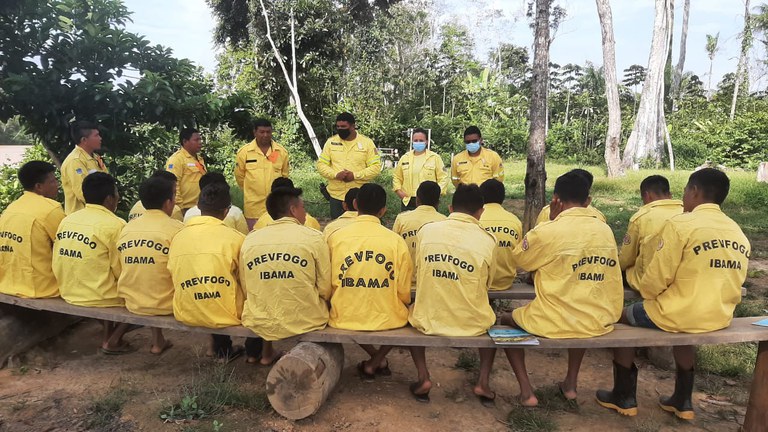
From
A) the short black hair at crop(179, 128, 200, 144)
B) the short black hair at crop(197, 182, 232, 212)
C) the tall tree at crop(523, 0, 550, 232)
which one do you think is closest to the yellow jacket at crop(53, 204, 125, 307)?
the short black hair at crop(197, 182, 232, 212)

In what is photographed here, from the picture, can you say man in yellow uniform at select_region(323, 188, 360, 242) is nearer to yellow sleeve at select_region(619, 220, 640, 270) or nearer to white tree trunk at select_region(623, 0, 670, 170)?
yellow sleeve at select_region(619, 220, 640, 270)

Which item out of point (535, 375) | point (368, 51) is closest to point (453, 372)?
point (535, 375)

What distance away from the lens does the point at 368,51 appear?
70.8 feet

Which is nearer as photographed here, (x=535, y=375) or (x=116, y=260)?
(x=116, y=260)

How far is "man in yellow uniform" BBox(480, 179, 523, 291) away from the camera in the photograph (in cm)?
400

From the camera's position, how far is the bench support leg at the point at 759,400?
2957 millimetres

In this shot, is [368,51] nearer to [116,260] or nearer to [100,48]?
[100,48]

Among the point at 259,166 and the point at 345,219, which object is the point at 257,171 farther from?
the point at 345,219

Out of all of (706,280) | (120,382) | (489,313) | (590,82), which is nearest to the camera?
(706,280)

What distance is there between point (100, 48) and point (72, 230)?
10.7 feet

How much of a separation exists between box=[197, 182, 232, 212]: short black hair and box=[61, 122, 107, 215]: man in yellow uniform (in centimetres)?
232

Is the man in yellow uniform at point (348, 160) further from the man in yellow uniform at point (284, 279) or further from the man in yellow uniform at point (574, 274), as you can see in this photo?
the man in yellow uniform at point (574, 274)

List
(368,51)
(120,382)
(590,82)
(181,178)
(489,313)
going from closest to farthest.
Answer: (489,313) < (120,382) < (181,178) < (368,51) < (590,82)

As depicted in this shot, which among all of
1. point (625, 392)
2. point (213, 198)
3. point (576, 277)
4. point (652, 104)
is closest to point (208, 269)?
point (213, 198)
